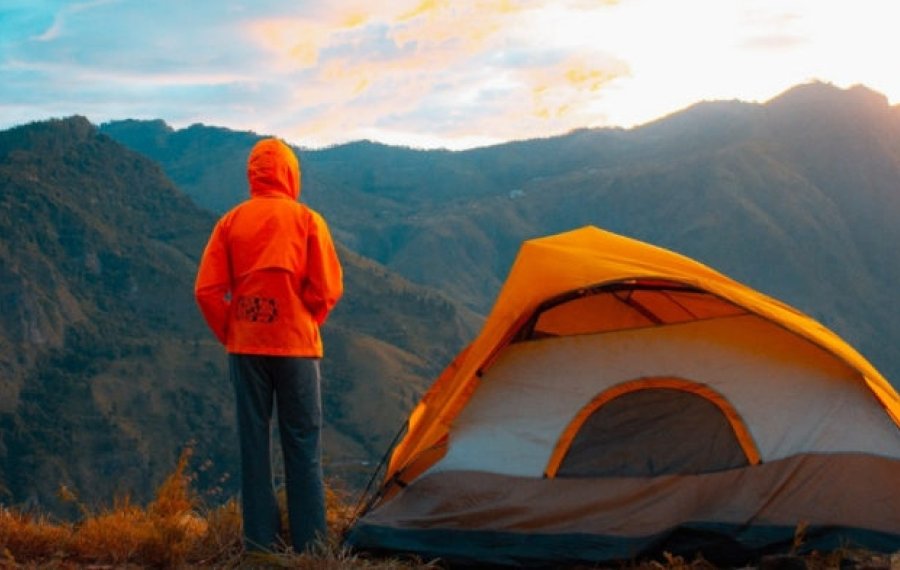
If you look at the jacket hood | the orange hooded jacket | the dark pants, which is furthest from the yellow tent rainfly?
the jacket hood

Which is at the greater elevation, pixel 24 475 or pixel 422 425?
pixel 422 425

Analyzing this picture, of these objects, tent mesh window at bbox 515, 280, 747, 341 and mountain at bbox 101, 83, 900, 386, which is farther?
mountain at bbox 101, 83, 900, 386

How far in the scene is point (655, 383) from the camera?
6352 millimetres

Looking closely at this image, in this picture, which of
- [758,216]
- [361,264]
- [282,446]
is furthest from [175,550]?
[758,216]

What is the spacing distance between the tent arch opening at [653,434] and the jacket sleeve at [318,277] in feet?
5.82

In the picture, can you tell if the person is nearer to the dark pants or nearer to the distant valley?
the dark pants

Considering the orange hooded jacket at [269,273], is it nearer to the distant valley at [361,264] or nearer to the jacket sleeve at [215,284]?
the jacket sleeve at [215,284]

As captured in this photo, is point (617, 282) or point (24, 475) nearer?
point (617, 282)

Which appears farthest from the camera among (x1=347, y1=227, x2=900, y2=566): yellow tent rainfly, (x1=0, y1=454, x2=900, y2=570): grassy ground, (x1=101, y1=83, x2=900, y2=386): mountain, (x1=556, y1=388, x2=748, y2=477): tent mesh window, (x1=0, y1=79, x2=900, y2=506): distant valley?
(x1=101, y1=83, x2=900, y2=386): mountain

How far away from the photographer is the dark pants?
215 inches

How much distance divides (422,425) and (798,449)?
242 cm

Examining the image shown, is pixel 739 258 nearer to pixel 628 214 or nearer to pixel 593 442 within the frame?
pixel 628 214

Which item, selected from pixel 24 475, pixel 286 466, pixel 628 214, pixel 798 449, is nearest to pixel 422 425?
pixel 286 466

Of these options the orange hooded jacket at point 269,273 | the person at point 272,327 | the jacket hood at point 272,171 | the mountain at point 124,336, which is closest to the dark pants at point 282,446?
the person at point 272,327
